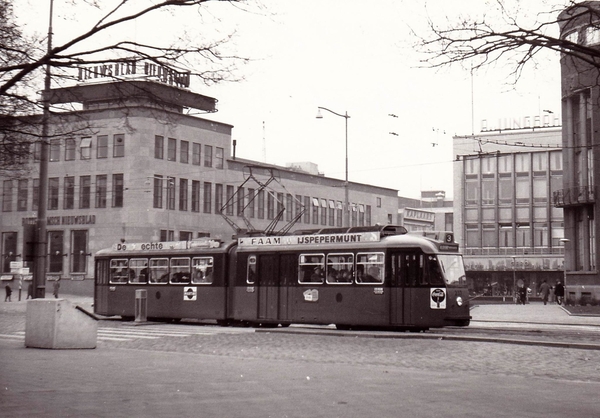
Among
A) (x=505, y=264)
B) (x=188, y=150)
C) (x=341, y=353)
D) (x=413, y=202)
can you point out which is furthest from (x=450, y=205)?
(x=341, y=353)

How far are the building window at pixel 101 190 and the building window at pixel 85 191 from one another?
0.84 meters

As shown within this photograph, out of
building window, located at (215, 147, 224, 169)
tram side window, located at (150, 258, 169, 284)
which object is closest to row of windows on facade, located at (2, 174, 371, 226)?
building window, located at (215, 147, 224, 169)

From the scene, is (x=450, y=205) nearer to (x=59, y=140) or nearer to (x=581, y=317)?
(x=581, y=317)

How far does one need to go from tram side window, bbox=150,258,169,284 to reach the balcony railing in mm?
29605

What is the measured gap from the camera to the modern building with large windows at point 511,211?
8319 cm

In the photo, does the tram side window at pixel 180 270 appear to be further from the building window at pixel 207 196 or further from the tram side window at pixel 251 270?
the building window at pixel 207 196

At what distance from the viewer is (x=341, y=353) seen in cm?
1680

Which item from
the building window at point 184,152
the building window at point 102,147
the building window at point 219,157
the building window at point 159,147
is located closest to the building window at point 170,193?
the building window at point 159,147

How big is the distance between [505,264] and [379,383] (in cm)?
7526

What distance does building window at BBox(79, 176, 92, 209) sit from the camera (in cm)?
7219

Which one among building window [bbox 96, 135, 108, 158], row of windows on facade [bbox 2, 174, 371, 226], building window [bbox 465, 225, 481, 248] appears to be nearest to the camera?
row of windows on facade [bbox 2, 174, 371, 226]

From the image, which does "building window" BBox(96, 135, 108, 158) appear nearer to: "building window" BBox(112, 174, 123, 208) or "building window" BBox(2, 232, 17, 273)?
"building window" BBox(112, 174, 123, 208)

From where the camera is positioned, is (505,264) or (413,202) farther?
(413,202)

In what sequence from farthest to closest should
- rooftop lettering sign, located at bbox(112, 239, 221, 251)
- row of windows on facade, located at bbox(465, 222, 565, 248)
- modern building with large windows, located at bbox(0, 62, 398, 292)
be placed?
row of windows on facade, located at bbox(465, 222, 565, 248)
modern building with large windows, located at bbox(0, 62, 398, 292)
rooftop lettering sign, located at bbox(112, 239, 221, 251)
